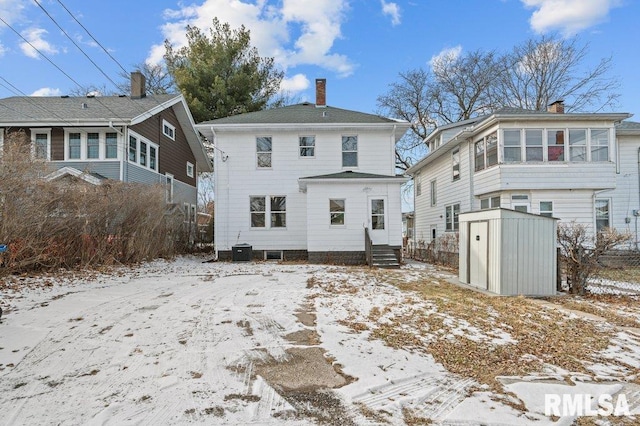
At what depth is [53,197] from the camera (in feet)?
28.3

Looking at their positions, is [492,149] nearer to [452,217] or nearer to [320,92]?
[452,217]

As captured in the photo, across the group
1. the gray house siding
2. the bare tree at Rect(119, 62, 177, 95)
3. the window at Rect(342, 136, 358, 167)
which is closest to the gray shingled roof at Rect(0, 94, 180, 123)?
the gray house siding

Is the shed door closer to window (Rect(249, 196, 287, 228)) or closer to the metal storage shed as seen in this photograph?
the metal storage shed

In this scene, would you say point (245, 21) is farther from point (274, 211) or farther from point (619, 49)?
point (619, 49)

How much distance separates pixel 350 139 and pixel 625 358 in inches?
492

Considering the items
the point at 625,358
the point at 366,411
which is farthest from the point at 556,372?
the point at 366,411

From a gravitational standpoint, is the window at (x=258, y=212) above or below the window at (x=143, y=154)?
below

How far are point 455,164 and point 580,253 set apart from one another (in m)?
9.82

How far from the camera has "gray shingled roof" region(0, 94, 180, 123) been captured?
14898 millimetres

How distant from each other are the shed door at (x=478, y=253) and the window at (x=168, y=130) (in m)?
16.4

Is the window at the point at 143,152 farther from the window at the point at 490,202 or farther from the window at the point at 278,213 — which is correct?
the window at the point at 490,202

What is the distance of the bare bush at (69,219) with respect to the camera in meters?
7.73

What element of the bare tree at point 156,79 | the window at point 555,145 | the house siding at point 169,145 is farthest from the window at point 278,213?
the bare tree at point 156,79

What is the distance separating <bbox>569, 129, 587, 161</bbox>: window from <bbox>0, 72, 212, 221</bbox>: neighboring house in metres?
15.7
